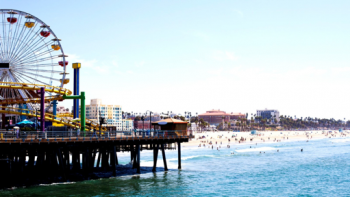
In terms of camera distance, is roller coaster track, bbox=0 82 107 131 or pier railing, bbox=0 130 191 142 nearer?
pier railing, bbox=0 130 191 142

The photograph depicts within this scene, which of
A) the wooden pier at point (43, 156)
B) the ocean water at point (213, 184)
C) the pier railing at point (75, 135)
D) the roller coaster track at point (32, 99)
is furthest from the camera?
the roller coaster track at point (32, 99)

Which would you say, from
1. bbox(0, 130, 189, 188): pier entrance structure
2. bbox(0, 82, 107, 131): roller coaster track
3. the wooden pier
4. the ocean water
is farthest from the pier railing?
bbox(0, 82, 107, 131): roller coaster track

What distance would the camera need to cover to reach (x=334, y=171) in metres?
59.2

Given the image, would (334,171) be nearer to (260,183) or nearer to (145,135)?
(260,183)

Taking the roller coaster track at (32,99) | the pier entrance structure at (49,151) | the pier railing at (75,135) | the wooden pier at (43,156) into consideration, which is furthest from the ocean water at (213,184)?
the roller coaster track at (32,99)

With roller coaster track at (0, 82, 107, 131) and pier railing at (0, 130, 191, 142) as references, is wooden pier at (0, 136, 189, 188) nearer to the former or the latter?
pier railing at (0, 130, 191, 142)

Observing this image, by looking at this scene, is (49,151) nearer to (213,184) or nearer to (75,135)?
(75,135)

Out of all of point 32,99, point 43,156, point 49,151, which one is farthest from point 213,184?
point 32,99

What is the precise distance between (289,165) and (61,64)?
41.5m

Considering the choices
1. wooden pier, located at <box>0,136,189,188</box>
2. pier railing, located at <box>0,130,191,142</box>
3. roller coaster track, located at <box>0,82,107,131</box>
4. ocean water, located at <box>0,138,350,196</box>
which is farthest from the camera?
roller coaster track, located at <box>0,82,107,131</box>

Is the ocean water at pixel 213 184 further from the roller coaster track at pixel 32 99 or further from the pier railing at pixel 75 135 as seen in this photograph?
the roller coaster track at pixel 32 99

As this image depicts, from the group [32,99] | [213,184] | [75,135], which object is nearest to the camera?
[75,135]

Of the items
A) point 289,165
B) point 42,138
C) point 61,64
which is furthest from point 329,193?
point 61,64

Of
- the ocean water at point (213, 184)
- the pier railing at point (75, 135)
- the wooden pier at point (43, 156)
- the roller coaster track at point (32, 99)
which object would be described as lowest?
the ocean water at point (213, 184)
